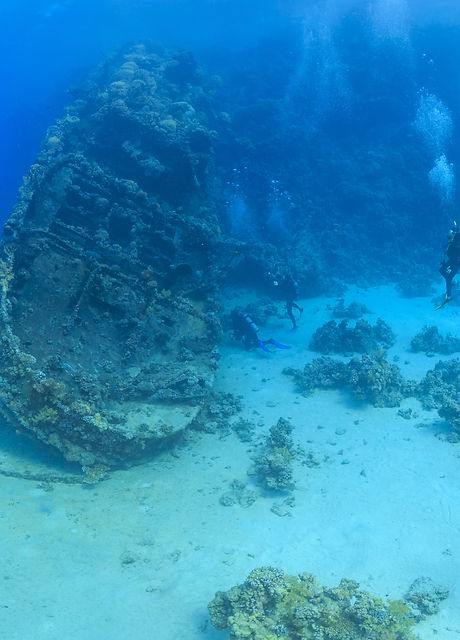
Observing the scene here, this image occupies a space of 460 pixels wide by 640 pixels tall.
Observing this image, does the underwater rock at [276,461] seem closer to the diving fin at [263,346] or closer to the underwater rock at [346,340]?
the diving fin at [263,346]

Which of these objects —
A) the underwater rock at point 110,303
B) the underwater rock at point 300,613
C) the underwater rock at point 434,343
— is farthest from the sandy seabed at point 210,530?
the underwater rock at point 434,343

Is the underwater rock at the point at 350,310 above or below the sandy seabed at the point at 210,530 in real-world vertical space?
above

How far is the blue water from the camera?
19.8 ft

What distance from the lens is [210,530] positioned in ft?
22.9

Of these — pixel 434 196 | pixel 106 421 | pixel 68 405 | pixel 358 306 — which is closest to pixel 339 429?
pixel 106 421

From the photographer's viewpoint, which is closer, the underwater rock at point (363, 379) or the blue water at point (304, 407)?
the blue water at point (304, 407)

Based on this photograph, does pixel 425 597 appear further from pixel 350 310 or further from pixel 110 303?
pixel 350 310

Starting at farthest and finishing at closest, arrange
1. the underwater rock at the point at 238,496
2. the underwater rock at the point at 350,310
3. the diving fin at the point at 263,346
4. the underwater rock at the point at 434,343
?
the underwater rock at the point at 350,310, the diving fin at the point at 263,346, the underwater rock at the point at 434,343, the underwater rock at the point at 238,496

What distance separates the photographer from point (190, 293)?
12.1 metres

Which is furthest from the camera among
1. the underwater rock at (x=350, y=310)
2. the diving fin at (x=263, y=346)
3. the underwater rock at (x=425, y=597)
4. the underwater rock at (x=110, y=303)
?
the underwater rock at (x=350, y=310)

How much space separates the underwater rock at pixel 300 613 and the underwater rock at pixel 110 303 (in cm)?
368

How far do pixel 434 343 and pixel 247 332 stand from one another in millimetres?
6763

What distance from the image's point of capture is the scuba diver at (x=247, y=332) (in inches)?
545

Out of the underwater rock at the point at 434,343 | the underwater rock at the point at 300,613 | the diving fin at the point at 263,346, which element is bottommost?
the underwater rock at the point at 300,613
